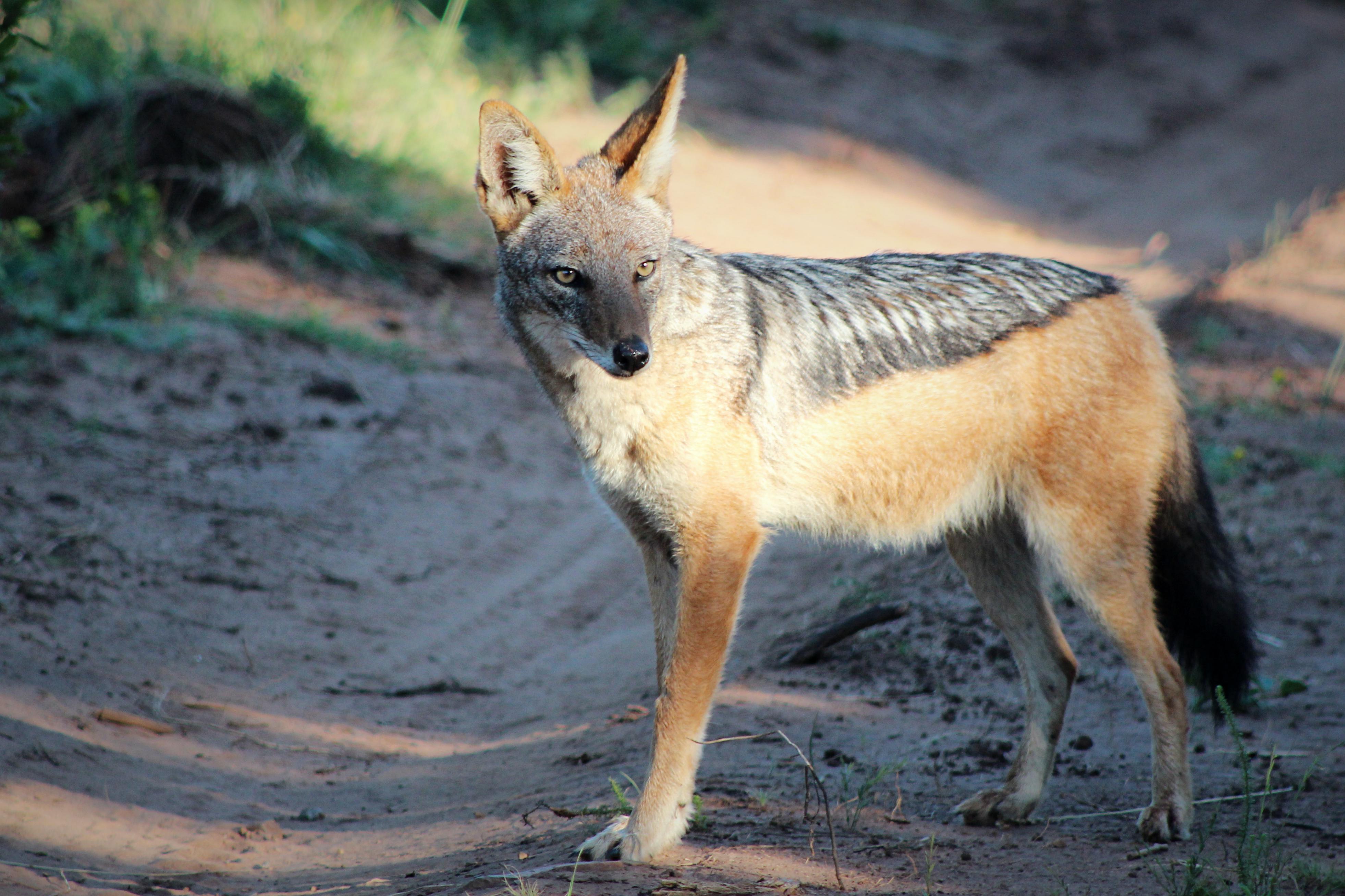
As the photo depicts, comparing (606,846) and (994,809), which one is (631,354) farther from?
(994,809)

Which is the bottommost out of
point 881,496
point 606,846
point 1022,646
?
point 606,846

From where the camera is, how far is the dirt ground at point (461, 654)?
3.38 meters

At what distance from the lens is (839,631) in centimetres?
476

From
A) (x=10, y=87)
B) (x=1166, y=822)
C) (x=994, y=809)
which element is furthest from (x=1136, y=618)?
(x=10, y=87)

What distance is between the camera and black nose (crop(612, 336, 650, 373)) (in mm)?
3117

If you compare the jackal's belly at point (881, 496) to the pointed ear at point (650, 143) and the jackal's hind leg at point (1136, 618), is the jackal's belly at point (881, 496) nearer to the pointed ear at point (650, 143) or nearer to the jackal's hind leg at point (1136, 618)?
the jackal's hind leg at point (1136, 618)

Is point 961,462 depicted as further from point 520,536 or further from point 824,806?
point 520,536

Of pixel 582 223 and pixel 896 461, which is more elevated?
pixel 582 223

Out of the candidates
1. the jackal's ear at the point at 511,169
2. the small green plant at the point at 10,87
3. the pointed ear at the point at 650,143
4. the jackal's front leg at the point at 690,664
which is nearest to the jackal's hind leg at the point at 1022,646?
the jackal's front leg at the point at 690,664

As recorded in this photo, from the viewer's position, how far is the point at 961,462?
3.74 meters

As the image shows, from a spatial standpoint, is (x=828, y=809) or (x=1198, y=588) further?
(x=1198, y=588)

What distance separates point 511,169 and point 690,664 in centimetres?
174

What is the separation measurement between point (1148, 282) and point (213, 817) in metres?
9.51

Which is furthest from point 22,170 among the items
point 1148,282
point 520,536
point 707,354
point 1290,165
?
point 1290,165
